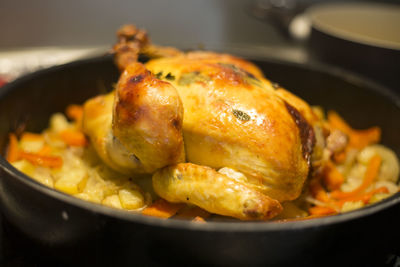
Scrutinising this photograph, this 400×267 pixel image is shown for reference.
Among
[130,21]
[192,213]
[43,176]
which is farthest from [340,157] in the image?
[130,21]

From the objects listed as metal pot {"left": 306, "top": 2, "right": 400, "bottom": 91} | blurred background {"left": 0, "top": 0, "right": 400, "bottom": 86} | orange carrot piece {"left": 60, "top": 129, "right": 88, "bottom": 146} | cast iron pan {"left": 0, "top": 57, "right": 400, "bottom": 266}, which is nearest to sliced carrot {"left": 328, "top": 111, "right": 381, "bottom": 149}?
metal pot {"left": 306, "top": 2, "right": 400, "bottom": 91}

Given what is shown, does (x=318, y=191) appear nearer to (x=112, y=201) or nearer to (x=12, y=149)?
(x=112, y=201)

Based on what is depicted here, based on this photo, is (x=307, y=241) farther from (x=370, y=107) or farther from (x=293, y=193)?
(x=370, y=107)

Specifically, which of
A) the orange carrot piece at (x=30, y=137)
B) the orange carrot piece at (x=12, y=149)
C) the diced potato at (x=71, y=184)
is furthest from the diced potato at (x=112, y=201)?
the orange carrot piece at (x=30, y=137)

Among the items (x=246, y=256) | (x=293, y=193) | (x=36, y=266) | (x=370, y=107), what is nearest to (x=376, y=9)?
(x=370, y=107)

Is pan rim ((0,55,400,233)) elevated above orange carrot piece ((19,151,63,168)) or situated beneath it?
elevated above

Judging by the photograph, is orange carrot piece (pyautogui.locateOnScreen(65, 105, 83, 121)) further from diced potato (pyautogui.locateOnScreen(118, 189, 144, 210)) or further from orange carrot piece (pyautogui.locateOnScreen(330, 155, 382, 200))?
orange carrot piece (pyautogui.locateOnScreen(330, 155, 382, 200))

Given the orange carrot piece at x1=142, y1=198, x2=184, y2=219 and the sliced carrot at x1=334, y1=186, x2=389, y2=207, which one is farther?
the sliced carrot at x1=334, y1=186, x2=389, y2=207
